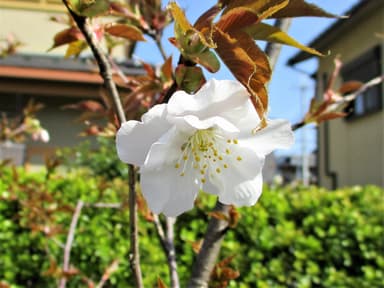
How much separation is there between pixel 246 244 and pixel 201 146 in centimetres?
225

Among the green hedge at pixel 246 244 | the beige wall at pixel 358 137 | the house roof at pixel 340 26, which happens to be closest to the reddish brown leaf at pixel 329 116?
the green hedge at pixel 246 244

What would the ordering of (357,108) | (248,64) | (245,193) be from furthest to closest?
(357,108) < (245,193) < (248,64)

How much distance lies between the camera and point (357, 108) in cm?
806

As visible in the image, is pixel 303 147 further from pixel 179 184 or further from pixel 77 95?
pixel 179 184

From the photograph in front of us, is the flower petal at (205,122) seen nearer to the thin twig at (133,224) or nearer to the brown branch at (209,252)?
the thin twig at (133,224)

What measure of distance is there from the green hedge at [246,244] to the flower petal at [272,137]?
201 centimetres

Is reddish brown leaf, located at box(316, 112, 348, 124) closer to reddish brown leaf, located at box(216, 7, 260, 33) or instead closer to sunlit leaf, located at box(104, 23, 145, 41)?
sunlit leaf, located at box(104, 23, 145, 41)

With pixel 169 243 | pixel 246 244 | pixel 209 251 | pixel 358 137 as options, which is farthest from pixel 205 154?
pixel 358 137

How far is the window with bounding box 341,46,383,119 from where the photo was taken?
7312mm

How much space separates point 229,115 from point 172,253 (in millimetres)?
570

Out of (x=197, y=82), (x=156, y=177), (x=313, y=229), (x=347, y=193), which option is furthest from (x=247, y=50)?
(x=347, y=193)

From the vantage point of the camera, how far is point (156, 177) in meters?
0.55

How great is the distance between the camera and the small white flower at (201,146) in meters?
0.49

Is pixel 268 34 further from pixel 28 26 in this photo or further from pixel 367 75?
pixel 28 26
